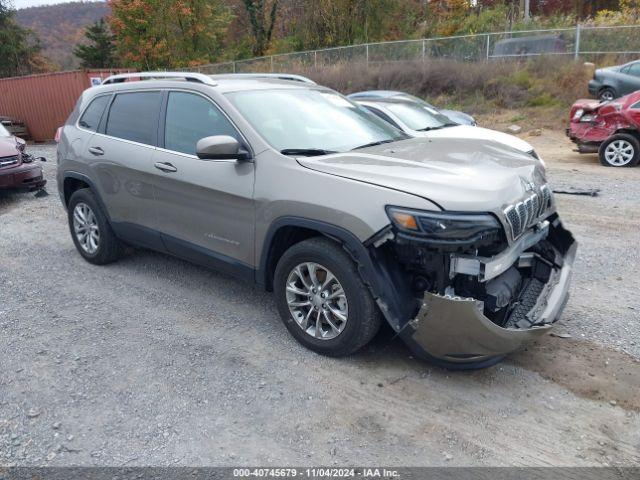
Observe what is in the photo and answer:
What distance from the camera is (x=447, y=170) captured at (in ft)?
11.5

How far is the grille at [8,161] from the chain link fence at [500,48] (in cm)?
1592

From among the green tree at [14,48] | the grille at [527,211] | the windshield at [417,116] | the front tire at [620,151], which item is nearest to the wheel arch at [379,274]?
the grille at [527,211]

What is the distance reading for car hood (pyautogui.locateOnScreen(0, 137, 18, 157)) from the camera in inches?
354

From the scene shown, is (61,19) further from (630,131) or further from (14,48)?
(630,131)

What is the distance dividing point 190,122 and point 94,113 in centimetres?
166

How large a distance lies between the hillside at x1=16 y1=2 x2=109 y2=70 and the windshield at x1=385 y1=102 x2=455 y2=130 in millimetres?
63709

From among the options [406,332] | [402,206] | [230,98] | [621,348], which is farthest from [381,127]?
[621,348]

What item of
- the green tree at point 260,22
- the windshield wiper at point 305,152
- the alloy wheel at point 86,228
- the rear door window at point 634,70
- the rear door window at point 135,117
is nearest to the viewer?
the windshield wiper at point 305,152

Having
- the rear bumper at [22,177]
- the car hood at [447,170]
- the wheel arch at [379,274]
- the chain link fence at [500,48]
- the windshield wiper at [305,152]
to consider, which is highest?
the chain link fence at [500,48]

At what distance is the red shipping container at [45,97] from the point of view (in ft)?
67.2

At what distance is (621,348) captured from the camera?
3.86 metres

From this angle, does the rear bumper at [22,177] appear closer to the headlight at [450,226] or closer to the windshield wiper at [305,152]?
the windshield wiper at [305,152]

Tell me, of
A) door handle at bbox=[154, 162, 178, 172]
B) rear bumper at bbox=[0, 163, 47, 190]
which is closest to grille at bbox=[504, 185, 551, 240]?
door handle at bbox=[154, 162, 178, 172]

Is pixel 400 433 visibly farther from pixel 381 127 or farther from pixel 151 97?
pixel 151 97
